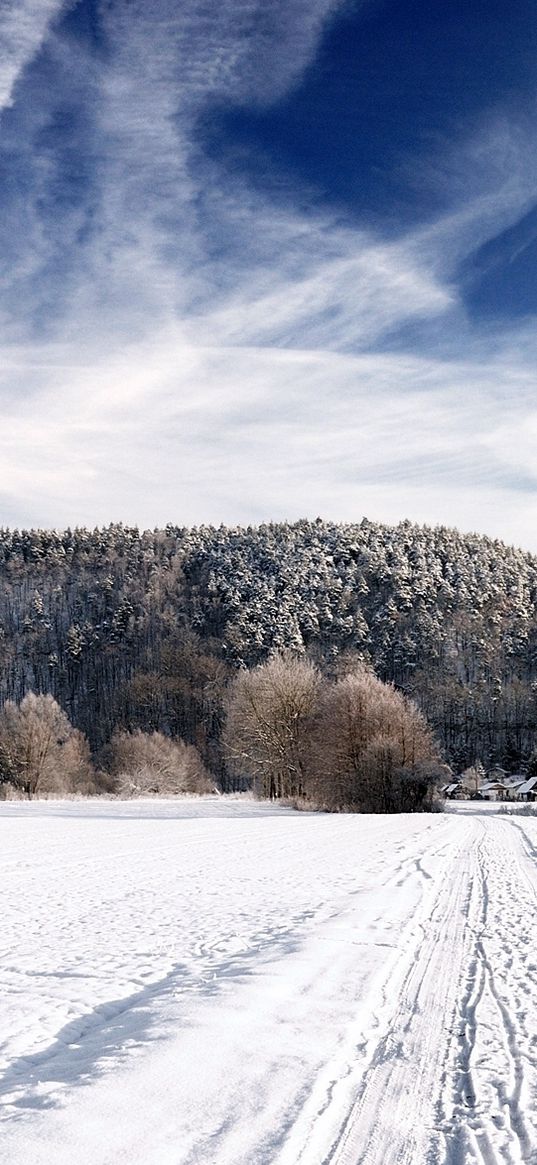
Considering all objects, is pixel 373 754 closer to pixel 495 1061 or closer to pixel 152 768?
pixel 152 768

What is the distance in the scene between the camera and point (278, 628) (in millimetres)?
148625

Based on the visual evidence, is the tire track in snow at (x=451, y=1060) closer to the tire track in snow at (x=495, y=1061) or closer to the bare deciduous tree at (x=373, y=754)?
the tire track in snow at (x=495, y=1061)

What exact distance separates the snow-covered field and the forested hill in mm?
117146

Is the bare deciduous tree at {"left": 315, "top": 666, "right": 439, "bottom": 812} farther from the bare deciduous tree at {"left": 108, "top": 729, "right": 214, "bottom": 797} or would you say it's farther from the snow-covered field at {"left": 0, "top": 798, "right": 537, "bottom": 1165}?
the snow-covered field at {"left": 0, "top": 798, "right": 537, "bottom": 1165}

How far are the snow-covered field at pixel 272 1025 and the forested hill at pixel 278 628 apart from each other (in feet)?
384

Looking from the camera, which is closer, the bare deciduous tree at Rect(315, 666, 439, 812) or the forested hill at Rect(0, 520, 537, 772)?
the bare deciduous tree at Rect(315, 666, 439, 812)

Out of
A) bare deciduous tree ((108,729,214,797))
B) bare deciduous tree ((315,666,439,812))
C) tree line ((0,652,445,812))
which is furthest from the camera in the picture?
bare deciduous tree ((108,729,214,797))

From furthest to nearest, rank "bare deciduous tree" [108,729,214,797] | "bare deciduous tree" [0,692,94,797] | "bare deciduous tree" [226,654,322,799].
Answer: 1. "bare deciduous tree" [108,729,214,797]
2. "bare deciduous tree" [0,692,94,797]
3. "bare deciduous tree" [226,654,322,799]

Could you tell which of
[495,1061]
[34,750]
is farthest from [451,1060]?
[34,750]

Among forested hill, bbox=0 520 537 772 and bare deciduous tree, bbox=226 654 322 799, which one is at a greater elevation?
forested hill, bbox=0 520 537 772

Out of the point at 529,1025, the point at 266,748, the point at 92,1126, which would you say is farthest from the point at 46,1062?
the point at 266,748

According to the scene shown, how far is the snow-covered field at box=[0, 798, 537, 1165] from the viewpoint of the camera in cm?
376

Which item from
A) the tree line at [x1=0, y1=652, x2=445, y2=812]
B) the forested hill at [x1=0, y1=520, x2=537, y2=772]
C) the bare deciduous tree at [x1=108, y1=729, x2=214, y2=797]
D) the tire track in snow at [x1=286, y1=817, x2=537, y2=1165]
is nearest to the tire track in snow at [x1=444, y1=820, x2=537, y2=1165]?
the tire track in snow at [x1=286, y1=817, x2=537, y2=1165]

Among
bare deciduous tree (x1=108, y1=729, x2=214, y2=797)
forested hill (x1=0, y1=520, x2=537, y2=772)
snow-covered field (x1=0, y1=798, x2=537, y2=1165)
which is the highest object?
forested hill (x1=0, y1=520, x2=537, y2=772)
